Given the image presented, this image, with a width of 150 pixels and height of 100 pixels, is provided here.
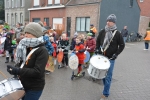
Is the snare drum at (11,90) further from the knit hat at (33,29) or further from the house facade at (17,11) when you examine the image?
the house facade at (17,11)

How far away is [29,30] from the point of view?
2303 mm

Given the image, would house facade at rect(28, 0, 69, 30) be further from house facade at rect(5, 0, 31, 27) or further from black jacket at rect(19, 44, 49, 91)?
black jacket at rect(19, 44, 49, 91)

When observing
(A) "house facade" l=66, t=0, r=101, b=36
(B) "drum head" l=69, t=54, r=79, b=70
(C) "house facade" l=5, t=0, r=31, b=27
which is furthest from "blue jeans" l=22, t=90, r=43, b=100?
(C) "house facade" l=5, t=0, r=31, b=27

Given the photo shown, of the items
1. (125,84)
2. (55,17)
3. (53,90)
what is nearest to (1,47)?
(53,90)

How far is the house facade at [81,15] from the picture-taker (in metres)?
18.5

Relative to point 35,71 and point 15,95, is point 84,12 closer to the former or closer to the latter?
point 35,71

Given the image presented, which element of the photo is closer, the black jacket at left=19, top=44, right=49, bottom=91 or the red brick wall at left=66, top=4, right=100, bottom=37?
the black jacket at left=19, top=44, right=49, bottom=91

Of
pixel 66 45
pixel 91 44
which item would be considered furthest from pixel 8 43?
pixel 91 44

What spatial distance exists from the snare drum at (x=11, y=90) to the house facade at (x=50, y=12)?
1949 centimetres

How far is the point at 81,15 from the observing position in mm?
20172

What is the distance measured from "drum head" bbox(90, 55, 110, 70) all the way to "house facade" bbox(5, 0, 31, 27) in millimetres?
28585

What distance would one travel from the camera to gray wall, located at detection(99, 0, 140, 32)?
60.8 ft

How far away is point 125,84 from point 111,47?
2017 millimetres

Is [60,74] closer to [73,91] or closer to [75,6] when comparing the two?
[73,91]
